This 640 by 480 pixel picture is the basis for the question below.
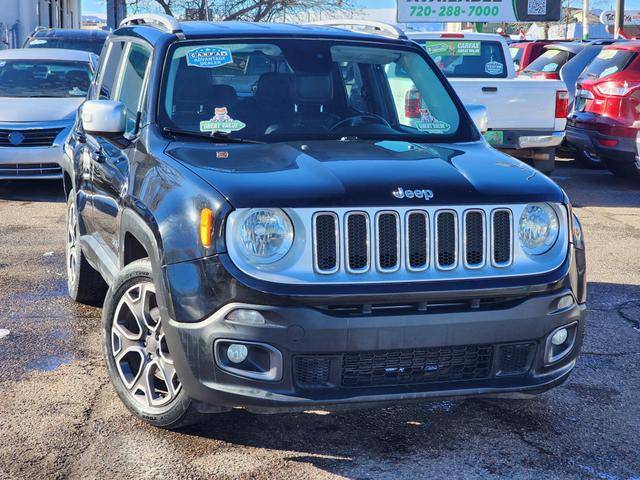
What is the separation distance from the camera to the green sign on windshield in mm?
12820

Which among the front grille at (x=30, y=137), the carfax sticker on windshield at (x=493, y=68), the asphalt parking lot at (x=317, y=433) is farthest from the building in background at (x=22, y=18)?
the asphalt parking lot at (x=317, y=433)

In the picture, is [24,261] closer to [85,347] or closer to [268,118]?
[85,347]

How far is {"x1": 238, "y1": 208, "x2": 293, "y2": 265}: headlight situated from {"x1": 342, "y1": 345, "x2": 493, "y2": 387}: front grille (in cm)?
48

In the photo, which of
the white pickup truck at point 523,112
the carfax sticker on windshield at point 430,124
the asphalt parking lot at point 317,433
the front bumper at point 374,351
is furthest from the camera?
the white pickup truck at point 523,112

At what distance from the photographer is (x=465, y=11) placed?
89.2ft

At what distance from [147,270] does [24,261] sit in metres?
4.04

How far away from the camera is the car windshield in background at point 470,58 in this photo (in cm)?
1291

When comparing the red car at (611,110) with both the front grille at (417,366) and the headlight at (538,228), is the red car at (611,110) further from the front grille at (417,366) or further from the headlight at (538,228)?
the front grille at (417,366)

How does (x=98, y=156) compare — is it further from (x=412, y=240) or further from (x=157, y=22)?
(x=412, y=240)

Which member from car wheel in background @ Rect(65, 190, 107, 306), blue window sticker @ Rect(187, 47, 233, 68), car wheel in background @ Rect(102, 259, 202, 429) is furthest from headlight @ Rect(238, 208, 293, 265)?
car wheel in background @ Rect(65, 190, 107, 306)

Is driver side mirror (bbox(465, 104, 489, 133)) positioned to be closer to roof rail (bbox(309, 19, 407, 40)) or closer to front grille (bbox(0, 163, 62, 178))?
roof rail (bbox(309, 19, 407, 40))

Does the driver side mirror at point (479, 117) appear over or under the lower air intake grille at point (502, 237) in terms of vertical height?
over

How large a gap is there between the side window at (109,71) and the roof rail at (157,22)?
0.16m

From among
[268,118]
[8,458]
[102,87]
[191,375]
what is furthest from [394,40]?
[8,458]
